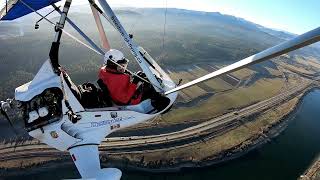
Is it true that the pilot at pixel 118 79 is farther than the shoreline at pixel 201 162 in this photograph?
No

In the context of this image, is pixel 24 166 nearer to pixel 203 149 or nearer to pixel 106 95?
pixel 203 149

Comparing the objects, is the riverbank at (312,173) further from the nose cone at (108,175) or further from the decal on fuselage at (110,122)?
the nose cone at (108,175)

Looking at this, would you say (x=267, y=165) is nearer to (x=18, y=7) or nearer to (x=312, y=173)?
(x=312, y=173)

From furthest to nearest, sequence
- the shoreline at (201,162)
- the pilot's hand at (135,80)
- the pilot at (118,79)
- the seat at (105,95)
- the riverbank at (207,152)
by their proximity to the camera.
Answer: the riverbank at (207,152) < the shoreline at (201,162) < the pilot's hand at (135,80) < the seat at (105,95) < the pilot at (118,79)

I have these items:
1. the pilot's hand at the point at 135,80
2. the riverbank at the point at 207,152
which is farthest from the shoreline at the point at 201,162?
the pilot's hand at the point at 135,80

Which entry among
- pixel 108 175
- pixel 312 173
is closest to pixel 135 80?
pixel 108 175

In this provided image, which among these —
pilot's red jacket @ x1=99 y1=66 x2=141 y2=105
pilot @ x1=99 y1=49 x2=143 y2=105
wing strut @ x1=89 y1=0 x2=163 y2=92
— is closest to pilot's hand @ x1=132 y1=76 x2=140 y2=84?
pilot @ x1=99 y1=49 x2=143 y2=105

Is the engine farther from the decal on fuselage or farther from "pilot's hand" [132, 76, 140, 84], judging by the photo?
"pilot's hand" [132, 76, 140, 84]
